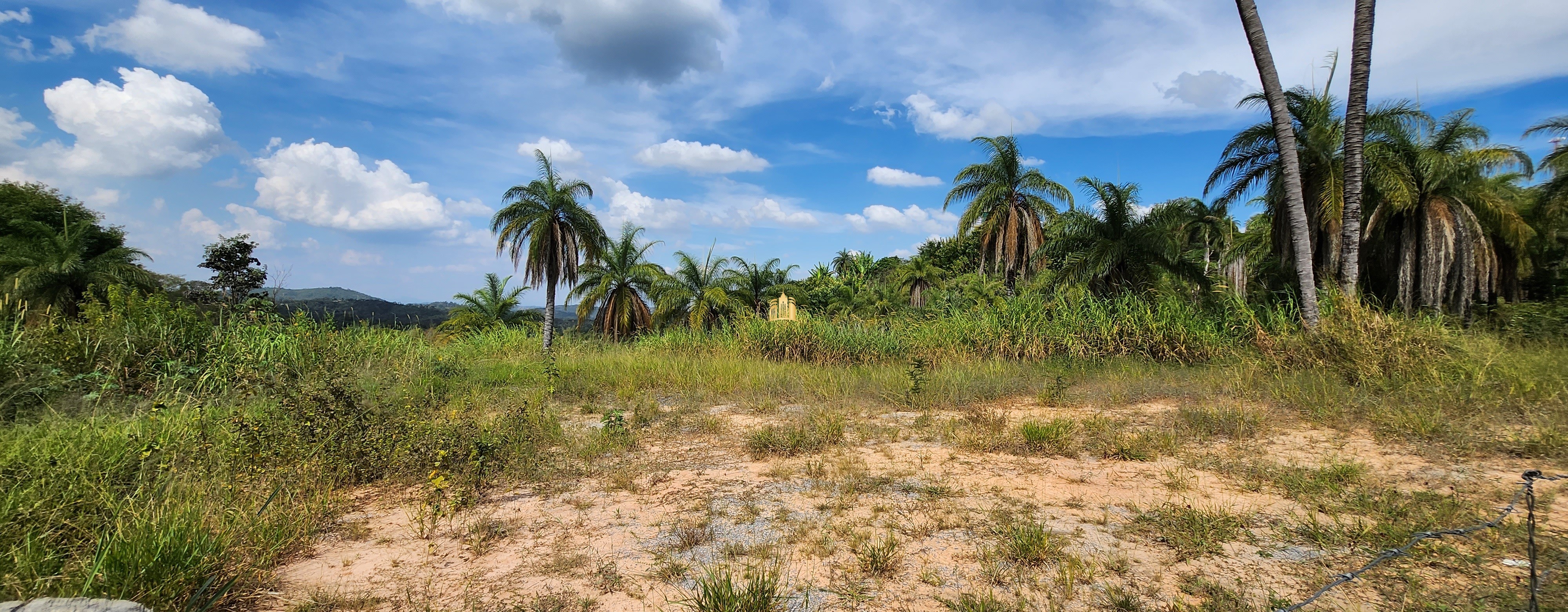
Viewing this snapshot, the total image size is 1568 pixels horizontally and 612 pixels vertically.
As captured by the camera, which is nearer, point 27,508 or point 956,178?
point 27,508

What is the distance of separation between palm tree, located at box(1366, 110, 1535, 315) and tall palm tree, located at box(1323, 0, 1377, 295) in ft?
13.0

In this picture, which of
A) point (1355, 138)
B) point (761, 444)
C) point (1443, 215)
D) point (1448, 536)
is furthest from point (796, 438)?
point (1443, 215)

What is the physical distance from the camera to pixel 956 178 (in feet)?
74.0

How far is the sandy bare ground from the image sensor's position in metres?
3.03

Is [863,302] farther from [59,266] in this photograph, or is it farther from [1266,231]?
[59,266]

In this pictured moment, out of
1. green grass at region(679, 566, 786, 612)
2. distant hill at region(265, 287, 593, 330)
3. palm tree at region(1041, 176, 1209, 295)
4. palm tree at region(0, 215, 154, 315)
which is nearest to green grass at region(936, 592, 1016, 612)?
green grass at region(679, 566, 786, 612)

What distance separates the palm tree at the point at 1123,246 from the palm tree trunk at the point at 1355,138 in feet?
10.4

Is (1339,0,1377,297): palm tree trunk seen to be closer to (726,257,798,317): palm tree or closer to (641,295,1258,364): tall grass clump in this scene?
(641,295,1258,364): tall grass clump

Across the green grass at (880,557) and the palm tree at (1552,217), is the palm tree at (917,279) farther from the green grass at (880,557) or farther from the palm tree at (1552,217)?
the green grass at (880,557)

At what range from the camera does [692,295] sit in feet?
82.7

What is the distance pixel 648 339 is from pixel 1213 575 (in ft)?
55.4

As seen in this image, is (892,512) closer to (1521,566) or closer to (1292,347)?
(1521,566)

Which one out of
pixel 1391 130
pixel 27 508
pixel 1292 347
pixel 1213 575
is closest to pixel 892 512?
pixel 1213 575

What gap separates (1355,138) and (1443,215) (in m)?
6.50
